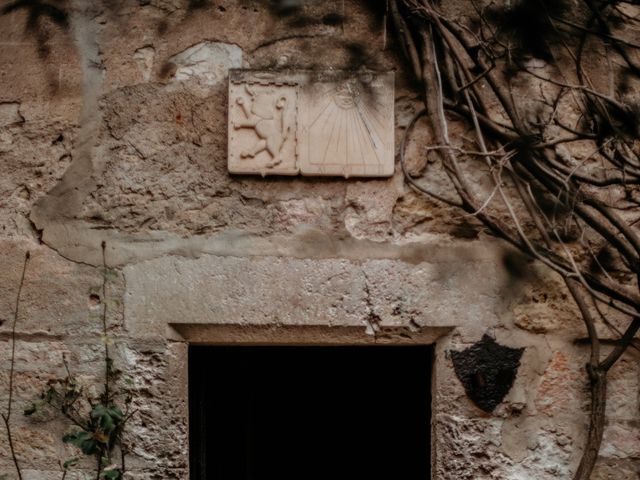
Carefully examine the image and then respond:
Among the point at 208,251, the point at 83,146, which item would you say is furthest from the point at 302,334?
the point at 83,146

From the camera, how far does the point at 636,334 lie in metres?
2.52

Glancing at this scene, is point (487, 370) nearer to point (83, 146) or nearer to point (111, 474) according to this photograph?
point (111, 474)

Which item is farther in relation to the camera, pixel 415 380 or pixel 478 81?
pixel 415 380

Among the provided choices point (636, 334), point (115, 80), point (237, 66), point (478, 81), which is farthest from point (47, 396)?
point (636, 334)

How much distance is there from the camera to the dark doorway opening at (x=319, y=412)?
3.04 metres

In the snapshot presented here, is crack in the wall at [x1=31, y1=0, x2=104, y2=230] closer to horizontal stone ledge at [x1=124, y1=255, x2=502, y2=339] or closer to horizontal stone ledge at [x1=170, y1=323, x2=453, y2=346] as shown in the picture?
horizontal stone ledge at [x1=124, y1=255, x2=502, y2=339]

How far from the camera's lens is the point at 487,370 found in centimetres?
249

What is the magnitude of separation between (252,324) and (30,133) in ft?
3.06

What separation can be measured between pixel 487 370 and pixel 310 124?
936 mm

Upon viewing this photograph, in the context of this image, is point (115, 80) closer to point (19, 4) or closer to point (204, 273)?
point (19, 4)

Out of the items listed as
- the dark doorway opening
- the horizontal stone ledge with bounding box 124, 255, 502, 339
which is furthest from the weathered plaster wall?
the dark doorway opening

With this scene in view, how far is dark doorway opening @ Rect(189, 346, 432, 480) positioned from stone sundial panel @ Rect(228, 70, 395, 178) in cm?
83

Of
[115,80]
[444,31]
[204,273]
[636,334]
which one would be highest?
[444,31]

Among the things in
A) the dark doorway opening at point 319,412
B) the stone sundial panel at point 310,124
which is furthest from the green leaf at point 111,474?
the stone sundial panel at point 310,124
